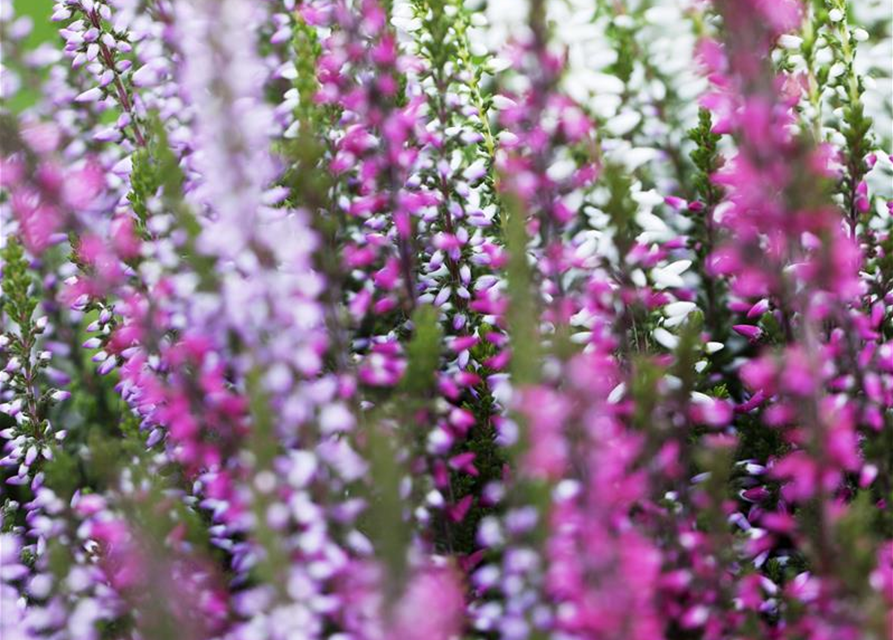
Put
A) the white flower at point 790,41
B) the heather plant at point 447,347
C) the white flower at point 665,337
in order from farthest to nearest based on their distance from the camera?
the white flower at point 790,41 < the white flower at point 665,337 < the heather plant at point 447,347

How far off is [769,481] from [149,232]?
1617 millimetres

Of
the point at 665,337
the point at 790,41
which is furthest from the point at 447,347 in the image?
the point at 790,41

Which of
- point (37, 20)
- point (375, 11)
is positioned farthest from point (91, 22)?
point (37, 20)

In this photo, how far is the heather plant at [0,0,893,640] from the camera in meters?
1.96

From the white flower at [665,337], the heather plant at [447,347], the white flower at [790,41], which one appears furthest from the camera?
the white flower at [790,41]

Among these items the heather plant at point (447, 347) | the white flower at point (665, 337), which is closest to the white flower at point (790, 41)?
the heather plant at point (447, 347)

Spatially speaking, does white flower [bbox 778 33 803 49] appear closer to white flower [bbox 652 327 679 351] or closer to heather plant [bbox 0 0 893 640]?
heather plant [bbox 0 0 893 640]

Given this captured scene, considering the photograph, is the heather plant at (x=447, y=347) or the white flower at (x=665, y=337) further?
the white flower at (x=665, y=337)

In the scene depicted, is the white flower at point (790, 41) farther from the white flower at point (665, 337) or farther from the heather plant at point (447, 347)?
the white flower at point (665, 337)

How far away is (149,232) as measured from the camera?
2.77m

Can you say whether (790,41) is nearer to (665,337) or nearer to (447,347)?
(665,337)

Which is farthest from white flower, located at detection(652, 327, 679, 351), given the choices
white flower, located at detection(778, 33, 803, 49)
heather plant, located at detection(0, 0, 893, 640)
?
white flower, located at detection(778, 33, 803, 49)

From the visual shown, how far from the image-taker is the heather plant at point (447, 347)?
6.42 ft

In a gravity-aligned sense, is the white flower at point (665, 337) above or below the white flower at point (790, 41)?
below
